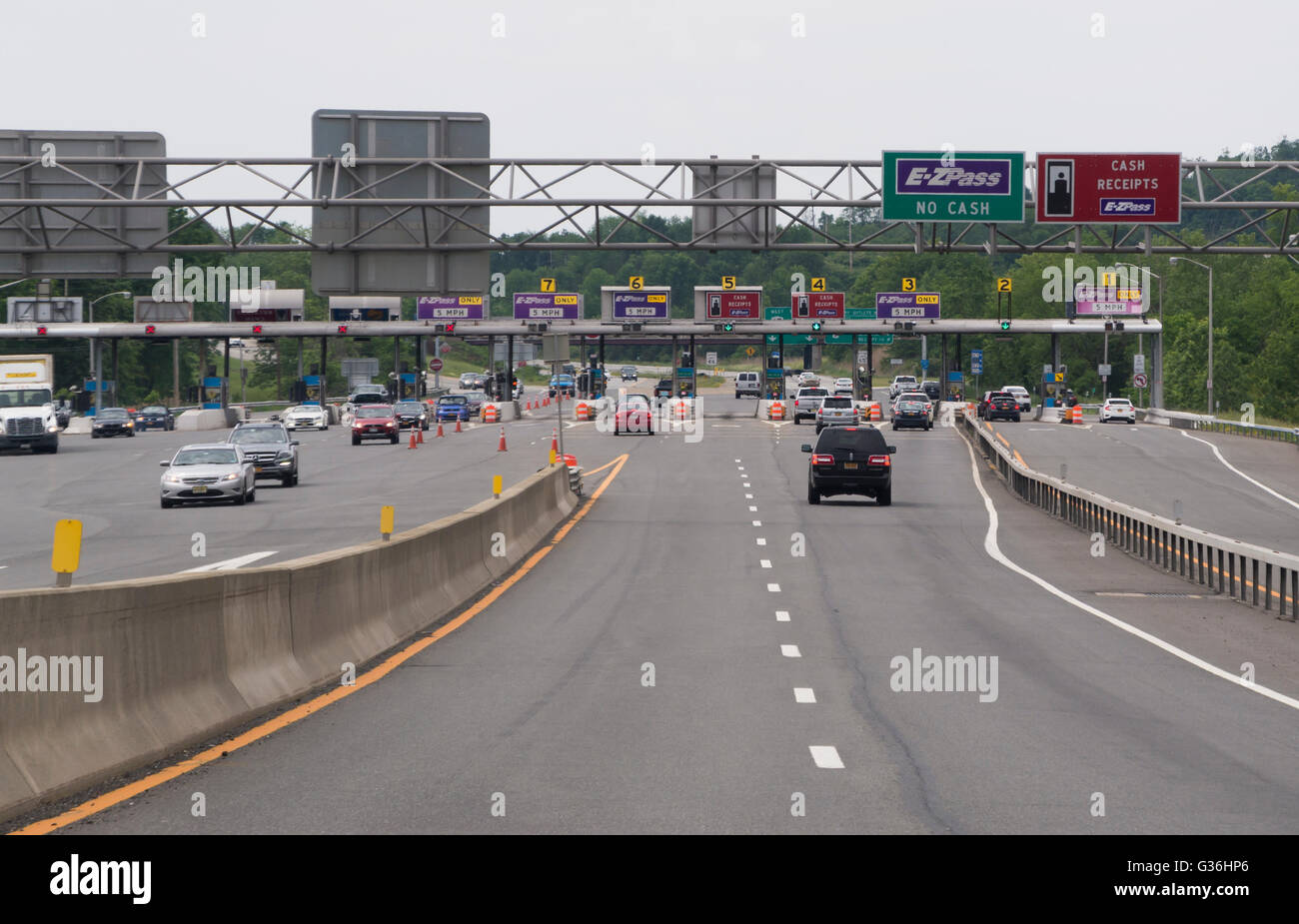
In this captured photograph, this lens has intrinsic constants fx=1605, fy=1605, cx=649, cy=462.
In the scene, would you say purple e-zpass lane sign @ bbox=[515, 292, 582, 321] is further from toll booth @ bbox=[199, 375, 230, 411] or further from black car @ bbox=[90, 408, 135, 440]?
black car @ bbox=[90, 408, 135, 440]

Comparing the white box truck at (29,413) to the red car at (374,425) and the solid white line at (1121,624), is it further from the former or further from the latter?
the solid white line at (1121,624)

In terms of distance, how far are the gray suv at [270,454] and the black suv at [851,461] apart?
13.9 meters

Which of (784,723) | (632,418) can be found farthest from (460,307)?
(784,723)

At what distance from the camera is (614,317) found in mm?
99562

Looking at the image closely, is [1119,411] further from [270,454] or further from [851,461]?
[270,454]

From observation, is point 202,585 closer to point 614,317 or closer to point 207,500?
point 207,500

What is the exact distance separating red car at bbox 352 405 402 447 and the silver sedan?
2786 centimetres

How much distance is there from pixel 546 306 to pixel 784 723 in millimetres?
91876

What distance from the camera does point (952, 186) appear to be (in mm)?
36031

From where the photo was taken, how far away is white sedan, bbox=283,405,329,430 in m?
80.2

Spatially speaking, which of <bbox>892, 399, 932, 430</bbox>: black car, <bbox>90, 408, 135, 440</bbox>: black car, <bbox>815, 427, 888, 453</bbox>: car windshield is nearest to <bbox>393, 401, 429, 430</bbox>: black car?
<bbox>90, 408, 135, 440</bbox>: black car
